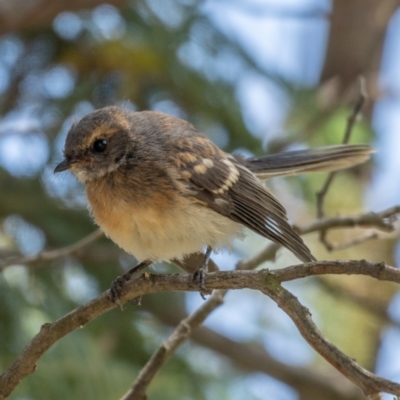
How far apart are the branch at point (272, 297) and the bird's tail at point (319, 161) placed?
1.31 metres

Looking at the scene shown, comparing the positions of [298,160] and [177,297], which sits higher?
[298,160]

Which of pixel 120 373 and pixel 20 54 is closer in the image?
pixel 120 373

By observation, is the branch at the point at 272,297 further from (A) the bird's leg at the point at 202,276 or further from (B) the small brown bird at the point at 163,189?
(B) the small brown bird at the point at 163,189

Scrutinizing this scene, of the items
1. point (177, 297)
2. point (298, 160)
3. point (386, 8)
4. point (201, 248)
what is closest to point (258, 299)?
point (177, 297)

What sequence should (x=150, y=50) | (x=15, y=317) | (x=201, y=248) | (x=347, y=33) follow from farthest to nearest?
(x=347, y=33) → (x=150, y=50) → (x=15, y=317) → (x=201, y=248)

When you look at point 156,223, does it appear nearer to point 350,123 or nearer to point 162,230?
point 162,230

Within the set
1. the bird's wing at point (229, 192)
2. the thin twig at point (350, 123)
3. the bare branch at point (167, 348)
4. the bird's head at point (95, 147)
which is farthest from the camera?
the thin twig at point (350, 123)

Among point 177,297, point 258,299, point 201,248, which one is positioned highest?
point 258,299

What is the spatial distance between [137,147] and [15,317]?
99cm

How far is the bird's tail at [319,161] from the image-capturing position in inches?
145

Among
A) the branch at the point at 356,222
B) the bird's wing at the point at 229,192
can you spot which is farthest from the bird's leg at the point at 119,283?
the branch at the point at 356,222

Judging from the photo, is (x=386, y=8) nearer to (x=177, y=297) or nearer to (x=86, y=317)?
(x=177, y=297)

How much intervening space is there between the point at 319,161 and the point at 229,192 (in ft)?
2.01

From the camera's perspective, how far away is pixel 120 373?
11.1 ft
